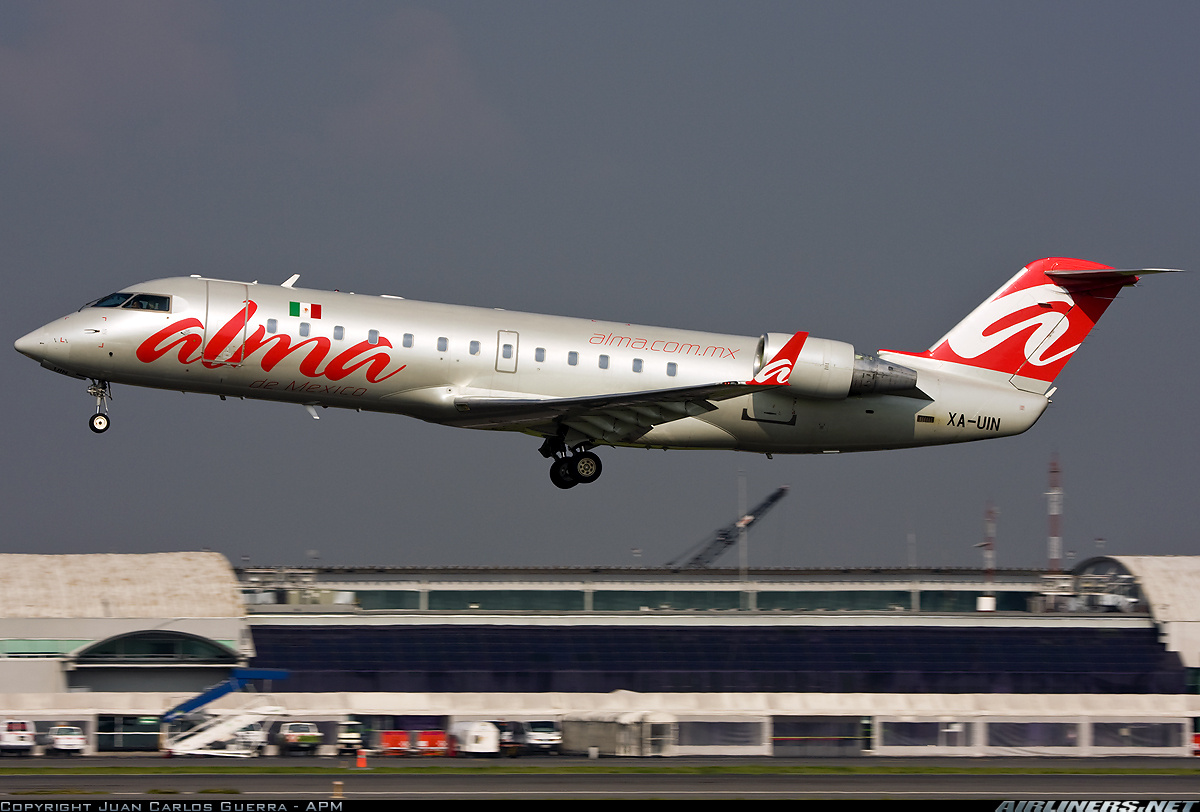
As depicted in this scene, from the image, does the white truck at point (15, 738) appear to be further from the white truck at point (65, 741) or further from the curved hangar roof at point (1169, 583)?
the curved hangar roof at point (1169, 583)

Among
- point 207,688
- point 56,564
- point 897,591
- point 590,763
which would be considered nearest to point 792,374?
point 590,763

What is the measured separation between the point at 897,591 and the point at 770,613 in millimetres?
7882

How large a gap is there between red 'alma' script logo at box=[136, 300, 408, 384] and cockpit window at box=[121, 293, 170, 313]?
483mm

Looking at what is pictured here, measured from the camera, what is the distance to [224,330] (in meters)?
29.9

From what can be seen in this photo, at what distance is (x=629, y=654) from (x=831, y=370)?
50.3 feet

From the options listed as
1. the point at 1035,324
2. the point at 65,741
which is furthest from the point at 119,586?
the point at 1035,324

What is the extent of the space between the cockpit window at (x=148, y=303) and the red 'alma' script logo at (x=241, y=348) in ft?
1.59

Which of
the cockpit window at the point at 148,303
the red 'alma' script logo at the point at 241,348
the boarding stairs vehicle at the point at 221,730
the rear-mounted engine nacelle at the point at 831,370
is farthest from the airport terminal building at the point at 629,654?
the cockpit window at the point at 148,303

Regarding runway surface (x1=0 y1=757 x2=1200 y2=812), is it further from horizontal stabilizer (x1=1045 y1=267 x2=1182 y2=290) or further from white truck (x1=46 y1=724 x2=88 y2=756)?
horizontal stabilizer (x1=1045 y1=267 x2=1182 y2=290)

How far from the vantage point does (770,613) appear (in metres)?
48.0

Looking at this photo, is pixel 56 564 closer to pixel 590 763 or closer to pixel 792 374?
pixel 590 763

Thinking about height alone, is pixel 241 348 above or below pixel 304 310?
below

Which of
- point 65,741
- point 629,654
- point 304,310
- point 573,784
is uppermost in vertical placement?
point 304,310

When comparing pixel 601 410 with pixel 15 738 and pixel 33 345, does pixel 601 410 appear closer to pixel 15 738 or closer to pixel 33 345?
pixel 33 345
